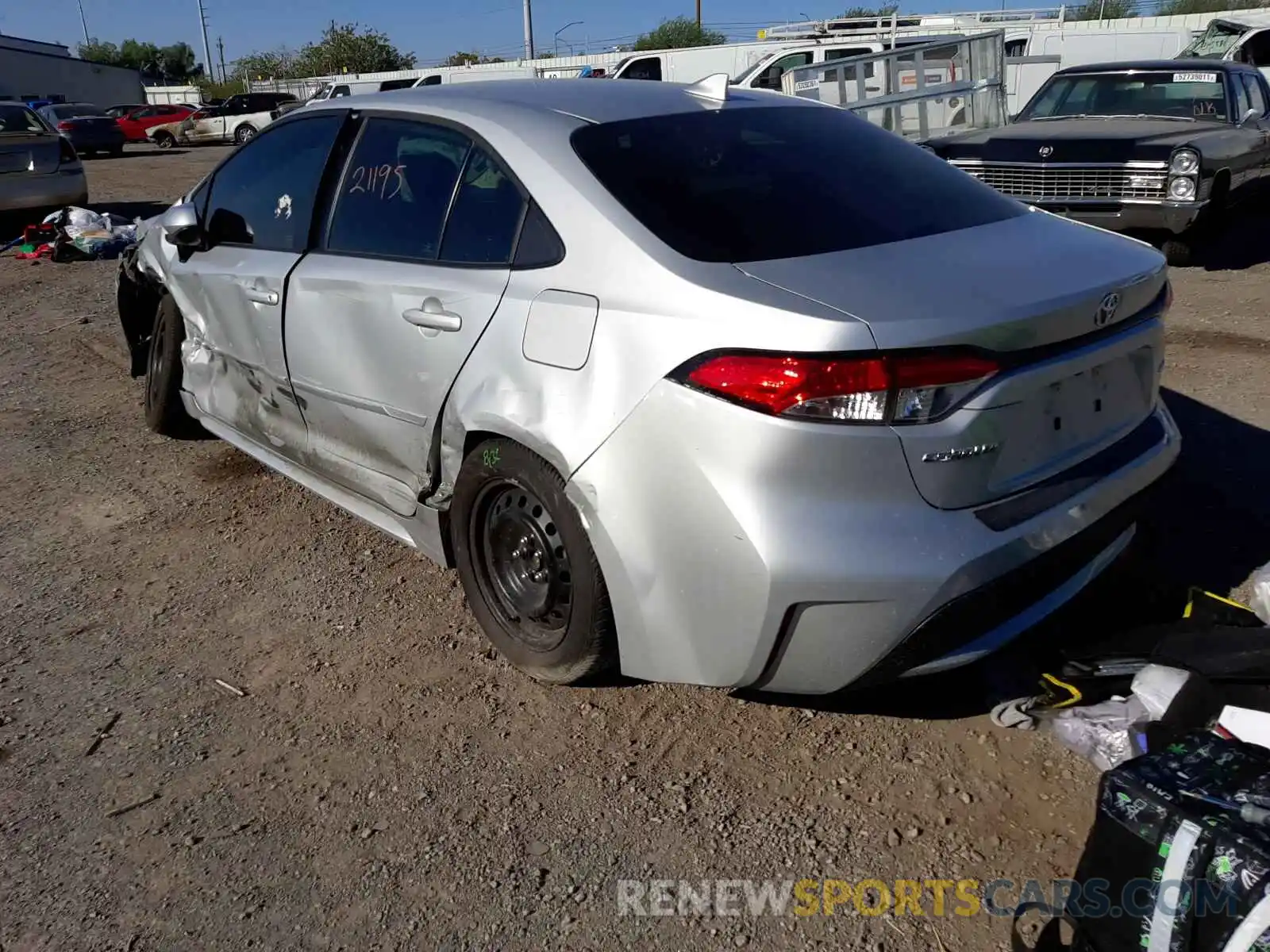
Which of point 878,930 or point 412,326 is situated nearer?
point 878,930

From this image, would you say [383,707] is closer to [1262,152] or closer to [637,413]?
[637,413]

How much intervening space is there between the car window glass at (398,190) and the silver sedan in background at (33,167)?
396 inches

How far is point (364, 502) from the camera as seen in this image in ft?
11.8

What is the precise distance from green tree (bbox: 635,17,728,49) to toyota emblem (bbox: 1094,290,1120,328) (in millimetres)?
50654

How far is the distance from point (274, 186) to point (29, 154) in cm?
960

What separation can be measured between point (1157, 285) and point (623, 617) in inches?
66.3

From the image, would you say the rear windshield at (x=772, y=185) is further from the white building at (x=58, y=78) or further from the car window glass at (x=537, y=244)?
the white building at (x=58, y=78)

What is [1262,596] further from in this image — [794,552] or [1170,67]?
[1170,67]

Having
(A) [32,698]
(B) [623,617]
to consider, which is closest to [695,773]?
(B) [623,617]

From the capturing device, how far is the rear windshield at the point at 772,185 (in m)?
2.68

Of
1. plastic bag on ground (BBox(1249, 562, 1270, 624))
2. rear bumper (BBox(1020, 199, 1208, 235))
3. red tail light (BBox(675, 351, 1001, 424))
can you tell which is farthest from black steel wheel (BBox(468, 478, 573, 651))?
rear bumper (BBox(1020, 199, 1208, 235))

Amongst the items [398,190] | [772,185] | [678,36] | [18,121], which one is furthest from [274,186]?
[678,36]

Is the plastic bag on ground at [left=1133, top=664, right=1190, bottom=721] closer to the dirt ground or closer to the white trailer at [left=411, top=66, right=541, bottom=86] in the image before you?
the dirt ground

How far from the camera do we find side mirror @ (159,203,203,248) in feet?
13.8
